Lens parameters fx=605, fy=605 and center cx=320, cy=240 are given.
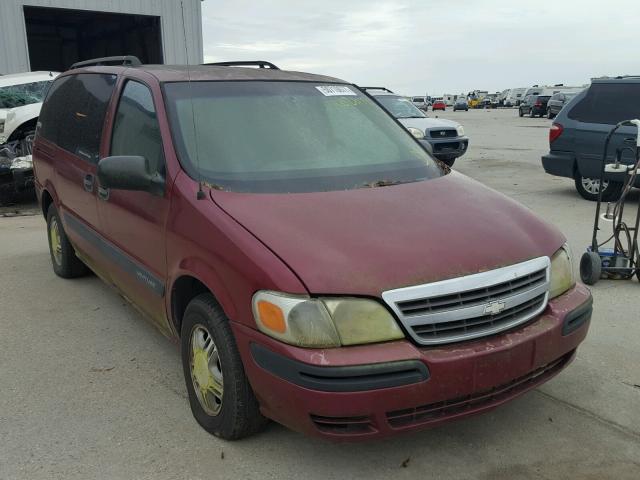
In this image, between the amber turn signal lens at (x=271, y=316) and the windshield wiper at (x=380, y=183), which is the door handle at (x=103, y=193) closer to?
the windshield wiper at (x=380, y=183)

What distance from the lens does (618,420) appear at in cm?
302

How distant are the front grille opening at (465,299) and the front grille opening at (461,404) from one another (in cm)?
37

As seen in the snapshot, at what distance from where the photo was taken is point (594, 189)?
9070 millimetres

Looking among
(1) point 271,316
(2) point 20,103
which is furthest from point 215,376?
(2) point 20,103

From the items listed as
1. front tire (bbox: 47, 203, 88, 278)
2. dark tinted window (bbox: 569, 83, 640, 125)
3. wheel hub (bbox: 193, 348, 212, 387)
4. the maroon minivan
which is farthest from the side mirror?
dark tinted window (bbox: 569, 83, 640, 125)

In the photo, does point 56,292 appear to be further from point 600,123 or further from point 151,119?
point 600,123

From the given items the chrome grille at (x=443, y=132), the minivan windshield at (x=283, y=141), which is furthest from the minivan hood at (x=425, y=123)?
the minivan windshield at (x=283, y=141)

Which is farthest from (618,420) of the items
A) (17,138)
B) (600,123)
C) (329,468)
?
(17,138)

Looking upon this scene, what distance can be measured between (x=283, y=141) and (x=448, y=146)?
10003mm

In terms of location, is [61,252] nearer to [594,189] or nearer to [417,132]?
[594,189]

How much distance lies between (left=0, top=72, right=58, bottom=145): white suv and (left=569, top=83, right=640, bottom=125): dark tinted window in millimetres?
8282

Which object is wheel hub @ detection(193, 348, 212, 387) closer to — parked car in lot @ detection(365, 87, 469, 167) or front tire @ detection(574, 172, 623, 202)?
front tire @ detection(574, 172, 623, 202)

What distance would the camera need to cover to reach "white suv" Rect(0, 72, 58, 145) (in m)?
9.76

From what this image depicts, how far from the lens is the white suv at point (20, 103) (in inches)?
384
